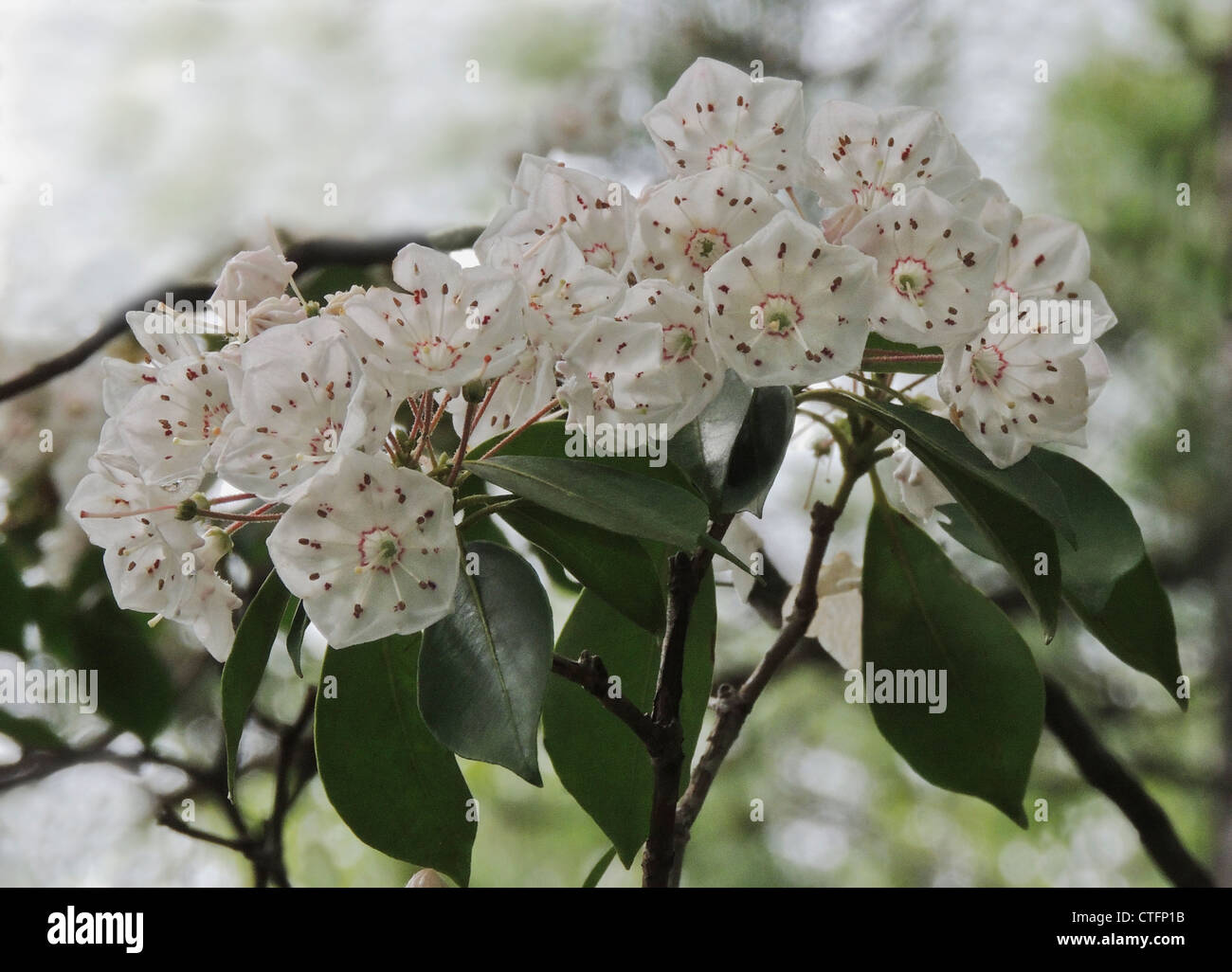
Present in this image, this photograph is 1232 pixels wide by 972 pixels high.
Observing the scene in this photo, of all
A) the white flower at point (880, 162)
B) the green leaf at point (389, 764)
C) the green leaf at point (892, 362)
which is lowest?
the green leaf at point (389, 764)

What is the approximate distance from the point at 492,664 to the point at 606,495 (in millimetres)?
138

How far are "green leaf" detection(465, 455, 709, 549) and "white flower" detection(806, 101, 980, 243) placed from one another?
248 millimetres

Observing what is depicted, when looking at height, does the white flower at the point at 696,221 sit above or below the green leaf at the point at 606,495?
above

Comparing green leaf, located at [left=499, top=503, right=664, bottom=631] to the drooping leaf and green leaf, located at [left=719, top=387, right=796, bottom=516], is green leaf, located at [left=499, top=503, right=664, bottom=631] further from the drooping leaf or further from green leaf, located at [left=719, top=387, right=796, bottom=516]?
the drooping leaf

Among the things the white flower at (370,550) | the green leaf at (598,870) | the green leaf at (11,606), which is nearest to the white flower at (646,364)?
the white flower at (370,550)

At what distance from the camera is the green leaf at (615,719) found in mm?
1036

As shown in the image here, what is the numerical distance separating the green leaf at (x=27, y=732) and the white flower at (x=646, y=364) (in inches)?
45.0

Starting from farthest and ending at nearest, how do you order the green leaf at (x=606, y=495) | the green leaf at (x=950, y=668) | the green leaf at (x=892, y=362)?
the green leaf at (x=950, y=668), the green leaf at (x=892, y=362), the green leaf at (x=606, y=495)

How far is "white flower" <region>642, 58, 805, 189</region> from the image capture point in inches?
38.0

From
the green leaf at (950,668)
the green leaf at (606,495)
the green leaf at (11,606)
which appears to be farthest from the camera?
the green leaf at (11,606)

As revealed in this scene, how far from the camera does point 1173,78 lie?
4.42 metres

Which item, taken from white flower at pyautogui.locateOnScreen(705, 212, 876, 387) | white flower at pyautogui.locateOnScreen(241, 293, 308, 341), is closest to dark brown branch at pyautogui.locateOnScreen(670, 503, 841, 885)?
white flower at pyautogui.locateOnScreen(705, 212, 876, 387)

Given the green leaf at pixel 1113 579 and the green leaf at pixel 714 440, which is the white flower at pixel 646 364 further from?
the green leaf at pixel 1113 579
